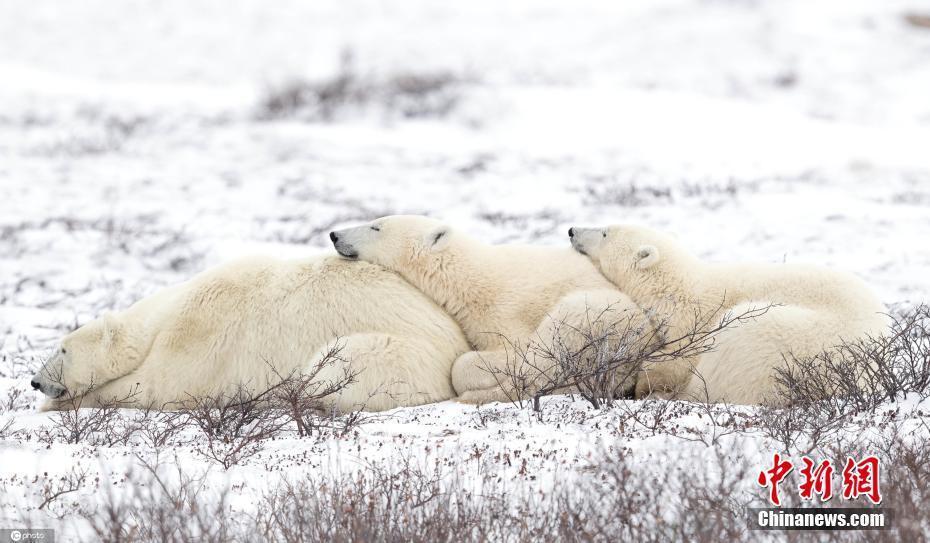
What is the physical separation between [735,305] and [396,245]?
6.46 ft

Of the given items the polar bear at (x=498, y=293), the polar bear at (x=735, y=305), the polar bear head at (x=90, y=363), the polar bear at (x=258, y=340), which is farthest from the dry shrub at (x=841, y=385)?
the polar bear head at (x=90, y=363)

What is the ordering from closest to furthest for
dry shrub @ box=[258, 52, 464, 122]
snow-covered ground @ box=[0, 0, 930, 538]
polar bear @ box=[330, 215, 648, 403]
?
1. snow-covered ground @ box=[0, 0, 930, 538]
2. polar bear @ box=[330, 215, 648, 403]
3. dry shrub @ box=[258, 52, 464, 122]

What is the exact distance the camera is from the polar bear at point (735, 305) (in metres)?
4.57

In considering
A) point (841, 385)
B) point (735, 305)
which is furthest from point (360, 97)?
point (841, 385)

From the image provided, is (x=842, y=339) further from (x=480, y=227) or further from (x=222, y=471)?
(x=480, y=227)

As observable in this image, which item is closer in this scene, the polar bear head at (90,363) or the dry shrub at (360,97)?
the polar bear head at (90,363)

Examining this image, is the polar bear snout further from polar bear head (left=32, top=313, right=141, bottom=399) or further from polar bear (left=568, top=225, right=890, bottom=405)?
polar bear (left=568, top=225, right=890, bottom=405)

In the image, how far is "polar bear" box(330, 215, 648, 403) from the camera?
4973 millimetres

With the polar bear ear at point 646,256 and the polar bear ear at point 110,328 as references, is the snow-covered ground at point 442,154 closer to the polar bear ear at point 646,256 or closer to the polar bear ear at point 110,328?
the polar bear ear at point 110,328

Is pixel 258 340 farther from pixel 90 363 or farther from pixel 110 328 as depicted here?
pixel 90 363

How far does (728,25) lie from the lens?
22.9 m

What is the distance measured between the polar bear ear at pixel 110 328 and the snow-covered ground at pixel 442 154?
53cm

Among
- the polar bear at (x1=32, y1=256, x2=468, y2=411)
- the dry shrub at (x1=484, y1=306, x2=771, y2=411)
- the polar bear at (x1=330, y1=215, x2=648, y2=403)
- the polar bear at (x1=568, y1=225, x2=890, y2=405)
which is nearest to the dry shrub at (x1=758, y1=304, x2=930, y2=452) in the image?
the polar bear at (x1=568, y1=225, x2=890, y2=405)

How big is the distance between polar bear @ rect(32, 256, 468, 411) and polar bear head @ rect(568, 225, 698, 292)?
3.10ft
